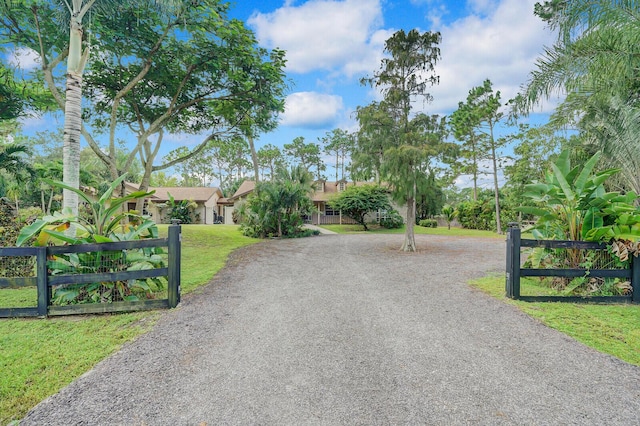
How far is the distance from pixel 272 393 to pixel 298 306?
236 centimetres

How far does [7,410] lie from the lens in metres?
2.25

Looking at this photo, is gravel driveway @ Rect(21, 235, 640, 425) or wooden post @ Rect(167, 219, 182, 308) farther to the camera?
wooden post @ Rect(167, 219, 182, 308)

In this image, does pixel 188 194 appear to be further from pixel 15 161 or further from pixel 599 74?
pixel 599 74

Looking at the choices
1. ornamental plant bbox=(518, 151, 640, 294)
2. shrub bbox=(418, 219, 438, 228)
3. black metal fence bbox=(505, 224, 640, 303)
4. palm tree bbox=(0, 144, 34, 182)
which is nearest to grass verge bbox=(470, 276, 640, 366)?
black metal fence bbox=(505, 224, 640, 303)

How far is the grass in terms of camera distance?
97.2 inches

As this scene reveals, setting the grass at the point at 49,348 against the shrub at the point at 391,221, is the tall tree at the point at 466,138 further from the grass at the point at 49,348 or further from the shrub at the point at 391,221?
the grass at the point at 49,348

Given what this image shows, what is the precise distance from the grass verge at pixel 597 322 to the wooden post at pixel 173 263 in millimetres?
5333

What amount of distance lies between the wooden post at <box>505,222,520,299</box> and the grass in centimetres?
563

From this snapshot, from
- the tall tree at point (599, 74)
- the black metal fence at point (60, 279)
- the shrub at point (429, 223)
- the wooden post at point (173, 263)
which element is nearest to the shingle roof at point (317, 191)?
the shrub at point (429, 223)

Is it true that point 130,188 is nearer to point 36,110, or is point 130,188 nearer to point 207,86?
point 36,110

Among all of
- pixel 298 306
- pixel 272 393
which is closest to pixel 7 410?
pixel 272 393

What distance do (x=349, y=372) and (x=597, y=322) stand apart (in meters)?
3.75

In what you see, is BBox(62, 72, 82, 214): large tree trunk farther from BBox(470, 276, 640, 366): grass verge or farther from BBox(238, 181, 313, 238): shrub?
BBox(238, 181, 313, 238): shrub

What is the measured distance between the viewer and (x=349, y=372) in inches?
111
